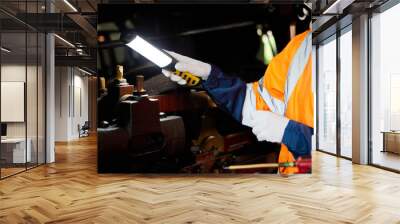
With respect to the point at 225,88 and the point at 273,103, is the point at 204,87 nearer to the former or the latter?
the point at 225,88

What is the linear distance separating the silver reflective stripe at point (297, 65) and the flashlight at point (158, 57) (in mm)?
1537

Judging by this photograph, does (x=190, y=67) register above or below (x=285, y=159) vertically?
above

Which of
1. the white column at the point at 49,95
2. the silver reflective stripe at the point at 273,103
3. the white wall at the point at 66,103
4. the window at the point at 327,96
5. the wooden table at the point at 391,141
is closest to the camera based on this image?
the silver reflective stripe at the point at 273,103

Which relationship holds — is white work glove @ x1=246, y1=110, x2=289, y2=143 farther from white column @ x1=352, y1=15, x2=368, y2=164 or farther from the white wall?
the white wall

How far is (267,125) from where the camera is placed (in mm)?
6375

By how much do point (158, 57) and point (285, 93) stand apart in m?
2.23

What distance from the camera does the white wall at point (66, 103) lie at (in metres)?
15.1

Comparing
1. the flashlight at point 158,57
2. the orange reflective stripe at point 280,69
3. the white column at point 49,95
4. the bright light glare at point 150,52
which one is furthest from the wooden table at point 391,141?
the white column at point 49,95

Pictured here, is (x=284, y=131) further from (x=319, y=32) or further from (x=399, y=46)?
(x=319, y=32)

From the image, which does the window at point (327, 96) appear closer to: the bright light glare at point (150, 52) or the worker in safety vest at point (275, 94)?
the worker in safety vest at point (275, 94)

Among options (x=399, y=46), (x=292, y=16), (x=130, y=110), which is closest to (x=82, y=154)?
(x=130, y=110)

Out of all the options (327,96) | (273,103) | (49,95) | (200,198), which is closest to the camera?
(200,198)

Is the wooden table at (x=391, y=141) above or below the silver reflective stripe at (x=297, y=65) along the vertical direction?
below

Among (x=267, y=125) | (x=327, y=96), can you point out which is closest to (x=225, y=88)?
(x=267, y=125)
